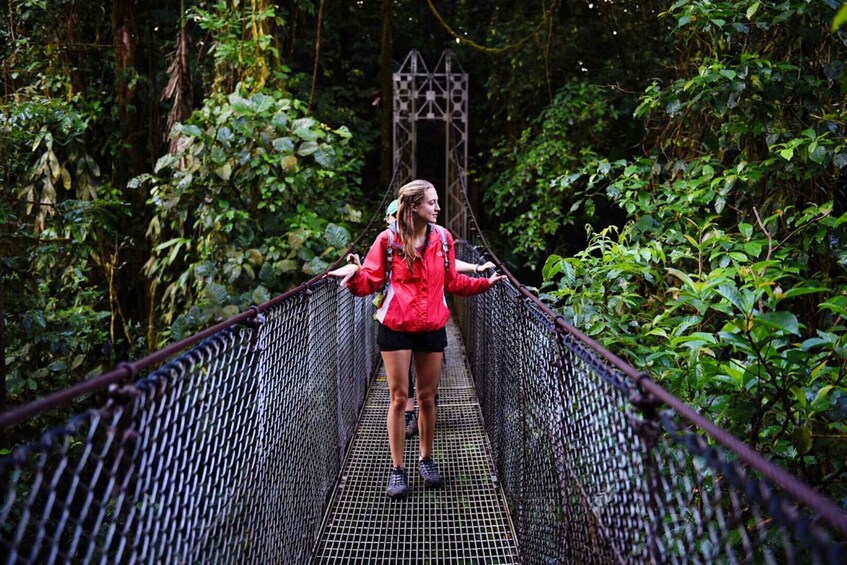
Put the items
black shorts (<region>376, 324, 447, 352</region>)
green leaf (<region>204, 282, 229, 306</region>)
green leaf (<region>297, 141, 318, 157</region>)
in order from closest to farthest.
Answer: black shorts (<region>376, 324, 447, 352</region>), green leaf (<region>204, 282, 229, 306</region>), green leaf (<region>297, 141, 318, 157</region>)

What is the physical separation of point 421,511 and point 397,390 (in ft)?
1.31

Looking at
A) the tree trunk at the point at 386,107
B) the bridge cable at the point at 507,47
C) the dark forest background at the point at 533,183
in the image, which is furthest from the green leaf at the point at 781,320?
the tree trunk at the point at 386,107

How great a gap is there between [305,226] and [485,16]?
243 inches

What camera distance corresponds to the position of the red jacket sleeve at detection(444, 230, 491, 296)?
1.95 metres

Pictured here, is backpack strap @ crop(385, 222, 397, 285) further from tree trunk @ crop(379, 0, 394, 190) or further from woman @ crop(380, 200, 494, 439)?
tree trunk @ crop(379, 0, 394, 190)

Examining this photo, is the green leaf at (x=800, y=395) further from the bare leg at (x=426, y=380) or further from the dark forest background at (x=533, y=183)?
the bare leg at (x=426, y=380)

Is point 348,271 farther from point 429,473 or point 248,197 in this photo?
point 248,197

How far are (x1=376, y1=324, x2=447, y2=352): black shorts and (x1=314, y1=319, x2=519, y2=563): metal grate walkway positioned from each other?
511mm

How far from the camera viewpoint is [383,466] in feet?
7.46

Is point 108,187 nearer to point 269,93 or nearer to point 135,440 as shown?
point 269,93

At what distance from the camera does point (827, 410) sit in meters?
1.23

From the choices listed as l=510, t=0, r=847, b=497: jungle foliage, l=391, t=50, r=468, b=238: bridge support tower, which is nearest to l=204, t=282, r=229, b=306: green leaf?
l=510, t=0, r=847, b=497: jungle foliage

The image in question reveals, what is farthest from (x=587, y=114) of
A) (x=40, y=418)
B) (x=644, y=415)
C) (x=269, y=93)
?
(x=644, y=415)

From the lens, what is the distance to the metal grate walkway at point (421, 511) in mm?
1749
